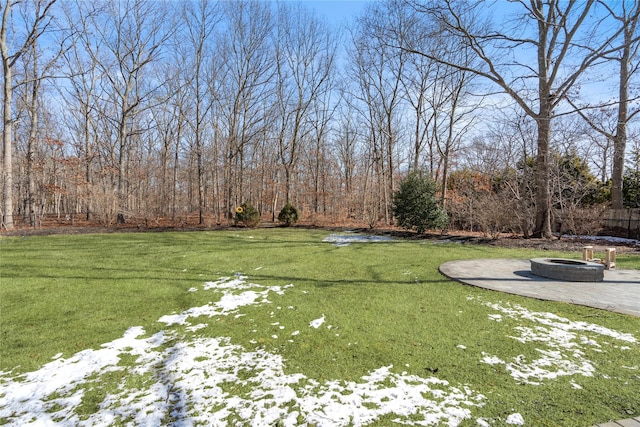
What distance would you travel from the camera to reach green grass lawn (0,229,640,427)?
7.03ft

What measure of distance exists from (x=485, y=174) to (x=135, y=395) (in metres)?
20.5

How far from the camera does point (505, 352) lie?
2.88m

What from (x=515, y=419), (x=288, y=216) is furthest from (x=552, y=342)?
(x=288, y=216)

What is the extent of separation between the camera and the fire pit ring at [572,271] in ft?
17.1

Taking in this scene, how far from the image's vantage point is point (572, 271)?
529 centimetres

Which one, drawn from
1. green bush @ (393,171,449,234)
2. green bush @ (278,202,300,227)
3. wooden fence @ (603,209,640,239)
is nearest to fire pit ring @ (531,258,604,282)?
green bush @ (393,171,449,234)

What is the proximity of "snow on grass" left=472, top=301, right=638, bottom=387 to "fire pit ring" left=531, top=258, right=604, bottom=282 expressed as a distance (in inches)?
81.9

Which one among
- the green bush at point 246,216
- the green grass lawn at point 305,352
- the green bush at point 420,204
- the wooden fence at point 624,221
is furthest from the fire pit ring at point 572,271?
the green bush at point 246,216

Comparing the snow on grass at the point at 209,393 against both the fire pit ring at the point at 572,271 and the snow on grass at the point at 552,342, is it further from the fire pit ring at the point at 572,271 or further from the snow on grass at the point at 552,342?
the fire pit ring at the point at 572,271

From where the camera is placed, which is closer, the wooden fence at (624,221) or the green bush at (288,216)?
the wooden fence at (624,221)

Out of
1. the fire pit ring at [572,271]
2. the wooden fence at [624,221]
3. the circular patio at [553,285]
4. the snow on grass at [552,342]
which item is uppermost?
the wooden fence at [624,221]

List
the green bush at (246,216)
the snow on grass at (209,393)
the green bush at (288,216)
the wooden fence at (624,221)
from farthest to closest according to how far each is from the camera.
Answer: the green bush at (288,216), the green bush at (246,216), the wooden fence at (624,221), the snow on grass at (209,393)

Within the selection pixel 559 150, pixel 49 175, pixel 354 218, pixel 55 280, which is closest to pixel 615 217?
pixel 559 150

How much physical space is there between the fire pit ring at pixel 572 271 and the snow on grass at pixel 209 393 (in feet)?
14.2
